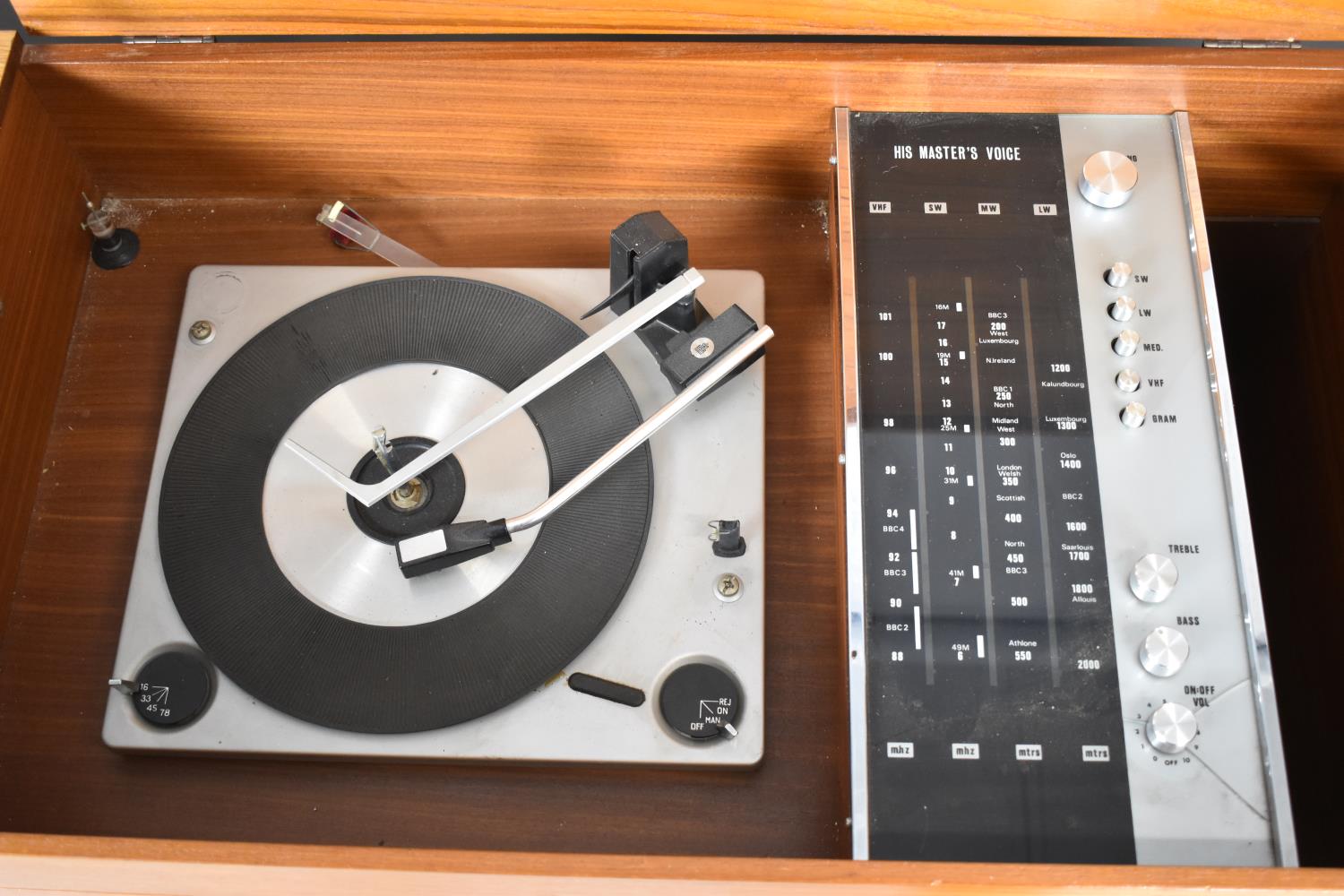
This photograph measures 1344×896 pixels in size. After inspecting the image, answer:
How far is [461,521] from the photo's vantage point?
115cm

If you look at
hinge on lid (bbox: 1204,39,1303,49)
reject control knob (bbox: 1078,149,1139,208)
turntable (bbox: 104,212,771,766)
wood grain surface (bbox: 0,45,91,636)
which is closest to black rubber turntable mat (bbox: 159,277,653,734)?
turntable (bbox: 104,212,771,766)

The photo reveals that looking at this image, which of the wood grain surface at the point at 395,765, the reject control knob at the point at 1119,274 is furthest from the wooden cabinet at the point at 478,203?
the reject control knob at the point at 1119,274

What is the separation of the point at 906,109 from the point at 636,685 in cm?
66

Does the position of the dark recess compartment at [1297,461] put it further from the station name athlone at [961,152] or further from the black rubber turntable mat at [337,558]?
the black rubber turntable mat at [337,558]

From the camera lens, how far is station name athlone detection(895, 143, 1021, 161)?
125 cm

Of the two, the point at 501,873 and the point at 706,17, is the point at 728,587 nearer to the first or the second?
the point at 501,873

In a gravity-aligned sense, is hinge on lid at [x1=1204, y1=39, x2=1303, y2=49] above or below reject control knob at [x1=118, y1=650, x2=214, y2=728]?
above

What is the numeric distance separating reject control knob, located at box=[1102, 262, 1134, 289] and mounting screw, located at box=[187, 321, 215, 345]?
91 centimetres

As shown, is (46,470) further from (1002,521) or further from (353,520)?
(1002,521)

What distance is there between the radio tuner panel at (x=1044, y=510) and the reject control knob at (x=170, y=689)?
580mm

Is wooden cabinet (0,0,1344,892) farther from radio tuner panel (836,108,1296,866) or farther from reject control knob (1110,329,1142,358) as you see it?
reject control knob (1110,329,1142,358)

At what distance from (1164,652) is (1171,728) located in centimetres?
6

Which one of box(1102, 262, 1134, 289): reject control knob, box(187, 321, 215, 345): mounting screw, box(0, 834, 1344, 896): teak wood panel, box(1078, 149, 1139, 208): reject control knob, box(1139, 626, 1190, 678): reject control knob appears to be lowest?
box(0, 834, 1344, 896): teak wood panel

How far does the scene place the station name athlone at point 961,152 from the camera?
125cm
